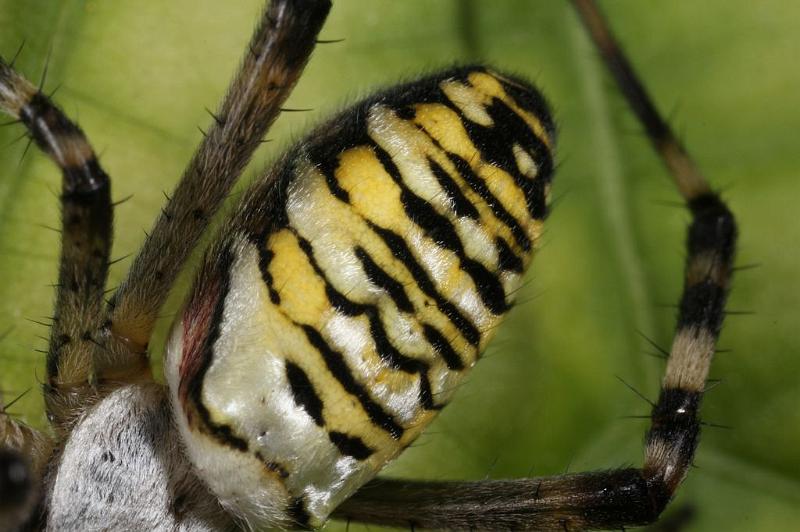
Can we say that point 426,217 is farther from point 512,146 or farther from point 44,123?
point 44,123

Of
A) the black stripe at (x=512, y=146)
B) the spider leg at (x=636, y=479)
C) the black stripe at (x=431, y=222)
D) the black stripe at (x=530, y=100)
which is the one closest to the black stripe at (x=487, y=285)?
the black stripe at (x=431, y=222)

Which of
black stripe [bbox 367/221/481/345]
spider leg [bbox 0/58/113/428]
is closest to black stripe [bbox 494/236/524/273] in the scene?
black stripe [bbox 367/221/481/345]

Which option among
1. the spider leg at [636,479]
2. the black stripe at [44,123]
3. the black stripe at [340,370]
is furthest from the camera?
the spider leg at [636,479]

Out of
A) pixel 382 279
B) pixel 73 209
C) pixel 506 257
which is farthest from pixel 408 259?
pixel 73 209

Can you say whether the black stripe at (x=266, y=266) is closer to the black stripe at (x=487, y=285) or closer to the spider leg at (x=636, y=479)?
the black stripe at (x=487, y=285)

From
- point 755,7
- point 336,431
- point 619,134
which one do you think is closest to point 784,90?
point 755,7

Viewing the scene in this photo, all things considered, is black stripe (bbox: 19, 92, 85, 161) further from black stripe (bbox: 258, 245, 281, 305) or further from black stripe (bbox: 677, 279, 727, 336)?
black stripe (bbox: 677, 279, 727, 336)
